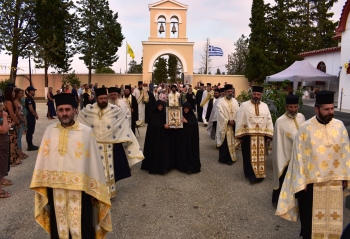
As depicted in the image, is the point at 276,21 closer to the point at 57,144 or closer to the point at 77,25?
the point at 77,25

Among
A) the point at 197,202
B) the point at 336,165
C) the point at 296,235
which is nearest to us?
the point at 336,165

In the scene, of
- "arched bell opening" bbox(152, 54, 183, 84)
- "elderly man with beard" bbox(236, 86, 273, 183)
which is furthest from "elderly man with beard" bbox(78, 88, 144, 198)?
"arched bell opening" bbox(152, 54, 183, 84)

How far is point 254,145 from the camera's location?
7129 millimetres

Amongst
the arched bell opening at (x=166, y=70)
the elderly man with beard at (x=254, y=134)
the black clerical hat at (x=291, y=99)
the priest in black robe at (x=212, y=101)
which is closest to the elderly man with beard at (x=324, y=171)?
the black clerical hat at (x=291, y=99)

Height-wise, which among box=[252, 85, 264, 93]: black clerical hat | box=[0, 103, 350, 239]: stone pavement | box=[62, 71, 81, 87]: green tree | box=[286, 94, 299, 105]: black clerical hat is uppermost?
box=[62, 71, 81, 87]: green tree

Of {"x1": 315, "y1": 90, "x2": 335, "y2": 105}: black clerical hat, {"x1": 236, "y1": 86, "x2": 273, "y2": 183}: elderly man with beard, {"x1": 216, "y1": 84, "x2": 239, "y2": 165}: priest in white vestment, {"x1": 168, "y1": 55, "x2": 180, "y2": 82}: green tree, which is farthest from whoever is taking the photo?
{"x1": 168, "y1": 55, "x2": 180, "y2": 82}: green tree

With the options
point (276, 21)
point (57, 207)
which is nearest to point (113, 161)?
point (57, 207)

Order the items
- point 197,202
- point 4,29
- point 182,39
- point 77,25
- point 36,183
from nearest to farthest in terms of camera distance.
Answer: point 36,183, point 197,202, point 4,29, point 182,39, point 77,25

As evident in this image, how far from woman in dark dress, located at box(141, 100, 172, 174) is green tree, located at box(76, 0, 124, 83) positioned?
2694cm

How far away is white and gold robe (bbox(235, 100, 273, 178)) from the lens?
707cm

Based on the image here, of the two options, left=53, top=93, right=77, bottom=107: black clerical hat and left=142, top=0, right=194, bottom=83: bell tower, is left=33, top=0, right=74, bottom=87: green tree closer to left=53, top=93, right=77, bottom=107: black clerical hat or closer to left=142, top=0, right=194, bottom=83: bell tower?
left=142, top=0, right=194, bottom=83: bell tower

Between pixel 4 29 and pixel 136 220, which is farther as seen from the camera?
pixel 4 29

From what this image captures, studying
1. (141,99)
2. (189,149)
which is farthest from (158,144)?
(141,99)

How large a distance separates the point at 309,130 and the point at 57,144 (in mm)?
2759
